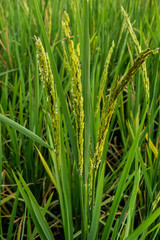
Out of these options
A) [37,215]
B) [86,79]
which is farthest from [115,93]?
[37,215]

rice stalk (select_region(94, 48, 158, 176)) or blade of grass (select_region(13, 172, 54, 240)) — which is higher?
rice stalk (select_region(94, 48, 158, 176))

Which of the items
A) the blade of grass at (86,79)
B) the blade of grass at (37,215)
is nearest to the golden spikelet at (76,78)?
the blade of grass at (86,79)

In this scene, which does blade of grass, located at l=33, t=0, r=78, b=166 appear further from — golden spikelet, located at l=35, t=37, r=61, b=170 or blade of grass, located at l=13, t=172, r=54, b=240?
blade of grass, located at l=13, t=172, r=54, b=240

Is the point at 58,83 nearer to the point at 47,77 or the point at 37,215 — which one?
the point at 47,77

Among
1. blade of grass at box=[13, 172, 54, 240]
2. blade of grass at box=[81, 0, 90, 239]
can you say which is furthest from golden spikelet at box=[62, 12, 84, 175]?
blade of grass at box=[13, 172, 54, 240]

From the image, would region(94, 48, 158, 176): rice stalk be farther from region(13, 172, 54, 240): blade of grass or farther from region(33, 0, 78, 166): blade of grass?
region(13, 172, 54, 240): blade of grass

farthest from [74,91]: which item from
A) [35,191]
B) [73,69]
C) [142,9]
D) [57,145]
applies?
[142,9]

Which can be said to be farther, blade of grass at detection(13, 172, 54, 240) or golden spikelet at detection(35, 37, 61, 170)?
blade of grass at detection(13, 172, 54, 240)

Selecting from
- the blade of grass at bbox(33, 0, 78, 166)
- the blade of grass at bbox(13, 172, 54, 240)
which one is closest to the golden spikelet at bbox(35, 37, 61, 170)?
the blade of grass at bbox(33, 0, 78, 166)

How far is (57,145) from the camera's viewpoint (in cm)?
59

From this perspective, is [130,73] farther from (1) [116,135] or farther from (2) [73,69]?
(1) [116,135]

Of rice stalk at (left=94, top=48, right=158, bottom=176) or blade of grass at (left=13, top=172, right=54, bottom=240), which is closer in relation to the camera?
rice stalk at (left=94, top=48, right=158, bottom=176)

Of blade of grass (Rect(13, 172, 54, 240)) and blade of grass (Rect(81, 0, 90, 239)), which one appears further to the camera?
blade of grass (Rect(13, 172, 54, 240))

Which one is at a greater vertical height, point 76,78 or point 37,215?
point 76,78
